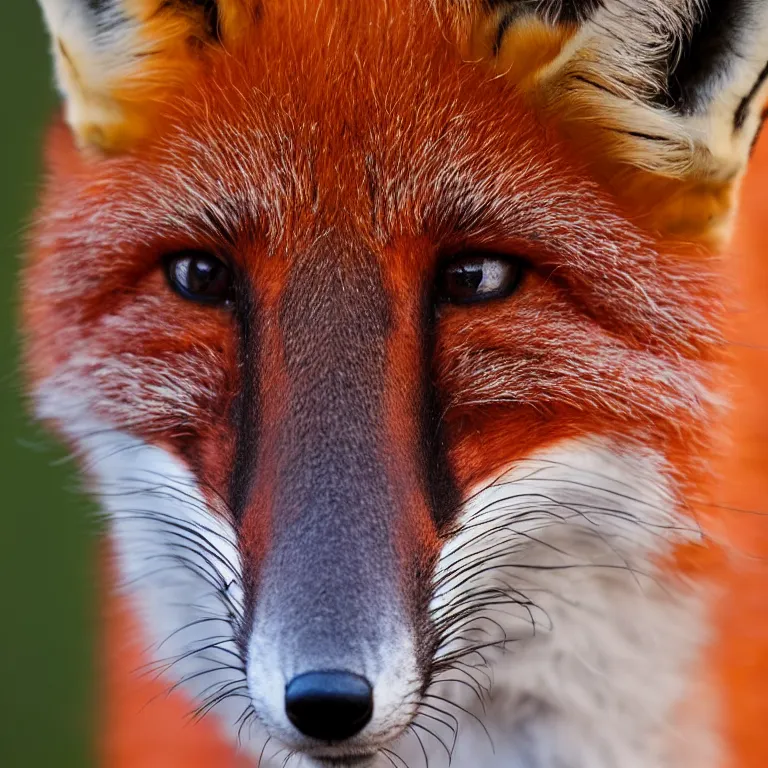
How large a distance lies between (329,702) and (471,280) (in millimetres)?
656

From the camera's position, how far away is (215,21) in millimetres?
1880

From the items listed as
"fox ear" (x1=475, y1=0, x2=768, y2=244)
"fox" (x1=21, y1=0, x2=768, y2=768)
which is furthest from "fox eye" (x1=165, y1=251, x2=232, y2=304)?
"fox ear" (x1=475, y1=0, x2=768, y2=244)

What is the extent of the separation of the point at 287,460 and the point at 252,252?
13.1 inches

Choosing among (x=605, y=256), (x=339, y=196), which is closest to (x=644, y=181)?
(x=605, y=256)

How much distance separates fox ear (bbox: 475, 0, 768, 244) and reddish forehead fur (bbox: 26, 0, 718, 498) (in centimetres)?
5

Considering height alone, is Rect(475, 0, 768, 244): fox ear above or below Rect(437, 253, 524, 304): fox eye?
above

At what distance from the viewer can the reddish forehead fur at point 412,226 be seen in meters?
1.75

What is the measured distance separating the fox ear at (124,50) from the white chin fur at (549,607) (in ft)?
1.80

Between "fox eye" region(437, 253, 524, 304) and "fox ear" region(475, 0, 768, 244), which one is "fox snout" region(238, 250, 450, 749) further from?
"fox ear" region(475, 0, 768, 244)

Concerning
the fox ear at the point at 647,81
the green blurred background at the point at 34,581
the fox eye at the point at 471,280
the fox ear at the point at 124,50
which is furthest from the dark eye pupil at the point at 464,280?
the green blurred background at the point at 34,581

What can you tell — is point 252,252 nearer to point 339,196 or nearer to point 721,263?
point 339,196

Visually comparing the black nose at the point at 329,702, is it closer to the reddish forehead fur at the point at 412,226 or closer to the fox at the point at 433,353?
the fox at the point at 433,353

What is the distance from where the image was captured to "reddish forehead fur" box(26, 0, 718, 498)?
1.75m

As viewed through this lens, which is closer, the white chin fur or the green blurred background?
the white chin fur
